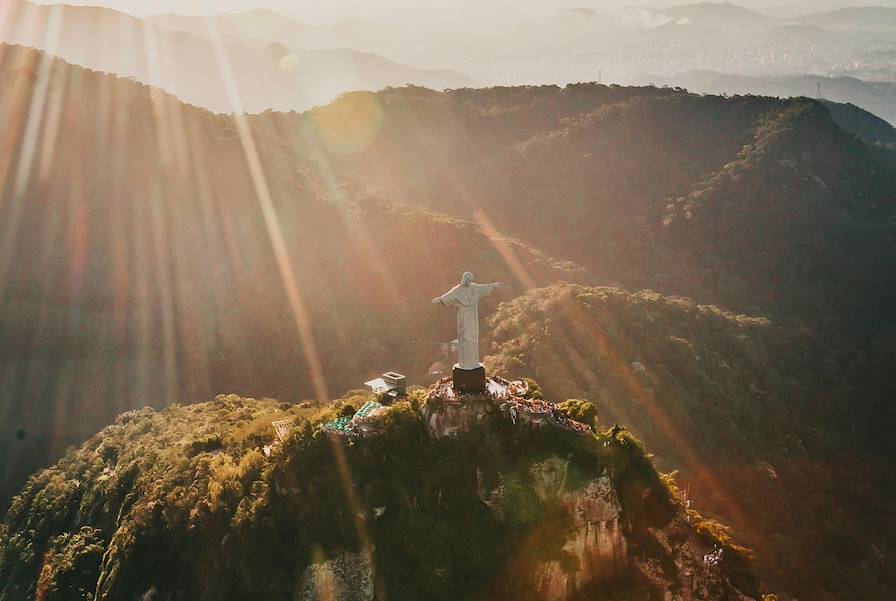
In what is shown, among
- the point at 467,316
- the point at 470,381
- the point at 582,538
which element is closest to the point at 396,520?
the point at 470,381

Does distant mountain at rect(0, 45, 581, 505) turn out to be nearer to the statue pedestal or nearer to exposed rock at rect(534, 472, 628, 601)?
the statue pedestal

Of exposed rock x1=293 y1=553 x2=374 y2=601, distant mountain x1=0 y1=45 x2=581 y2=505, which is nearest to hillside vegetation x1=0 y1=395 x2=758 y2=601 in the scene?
exposed rock x1=293 y1=553 x2=374 y2=601

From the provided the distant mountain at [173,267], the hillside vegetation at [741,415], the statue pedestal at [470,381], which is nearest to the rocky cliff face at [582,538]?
the statue pedestal at [470,381]

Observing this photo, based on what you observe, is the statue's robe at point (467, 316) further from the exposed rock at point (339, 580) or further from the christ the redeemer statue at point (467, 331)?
the exposed rock at point (339, 580)

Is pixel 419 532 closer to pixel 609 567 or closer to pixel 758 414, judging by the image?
pixel 609 567

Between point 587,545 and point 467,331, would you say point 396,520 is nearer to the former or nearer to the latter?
point 587,545

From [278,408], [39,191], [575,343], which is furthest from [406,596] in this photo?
[39,191]

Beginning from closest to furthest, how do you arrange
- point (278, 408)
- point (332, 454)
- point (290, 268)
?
point (332, 454), point (278, 408), point (290, 268)
